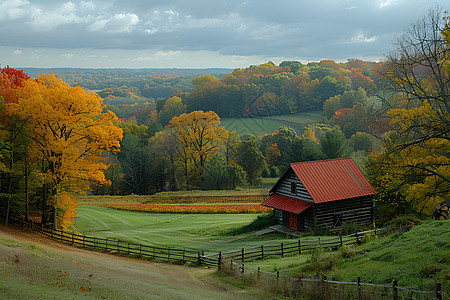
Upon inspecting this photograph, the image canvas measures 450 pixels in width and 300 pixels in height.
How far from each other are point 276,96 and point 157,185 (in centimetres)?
6862

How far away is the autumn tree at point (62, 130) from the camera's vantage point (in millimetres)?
32000

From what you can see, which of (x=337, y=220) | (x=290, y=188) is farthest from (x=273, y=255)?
(x=290, y=188)

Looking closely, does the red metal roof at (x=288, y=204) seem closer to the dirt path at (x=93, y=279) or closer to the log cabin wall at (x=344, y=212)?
the log cabin wall at (x=344, y=212)

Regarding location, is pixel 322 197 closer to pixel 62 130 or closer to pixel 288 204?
pixel 288 204

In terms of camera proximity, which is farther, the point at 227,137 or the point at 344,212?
the point at 227,137

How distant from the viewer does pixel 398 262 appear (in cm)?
1625

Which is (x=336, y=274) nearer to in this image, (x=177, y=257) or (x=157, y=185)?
(x=177, y=257)

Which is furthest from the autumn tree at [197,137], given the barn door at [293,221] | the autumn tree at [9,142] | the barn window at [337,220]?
the barn window at [337,220]

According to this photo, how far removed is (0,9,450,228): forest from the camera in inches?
922

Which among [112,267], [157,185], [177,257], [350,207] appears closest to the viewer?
[112,267]

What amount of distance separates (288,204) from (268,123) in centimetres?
9040

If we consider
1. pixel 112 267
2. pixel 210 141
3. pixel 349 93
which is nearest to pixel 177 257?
pixel 112 267

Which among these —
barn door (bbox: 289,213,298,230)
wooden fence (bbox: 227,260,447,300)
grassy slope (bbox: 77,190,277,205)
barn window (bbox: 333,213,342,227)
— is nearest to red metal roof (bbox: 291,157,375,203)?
barn window (bbox: 333,213,342,227)

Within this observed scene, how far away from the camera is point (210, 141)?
242 feet
